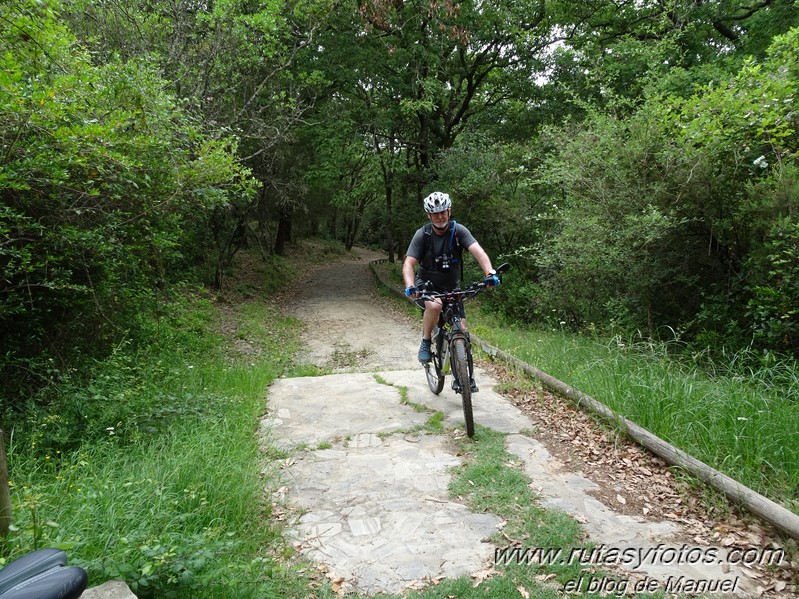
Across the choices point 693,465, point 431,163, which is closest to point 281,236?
point 431,163

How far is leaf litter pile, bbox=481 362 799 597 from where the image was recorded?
2843 millimetres

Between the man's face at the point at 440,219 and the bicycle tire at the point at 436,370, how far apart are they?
4.02 ft

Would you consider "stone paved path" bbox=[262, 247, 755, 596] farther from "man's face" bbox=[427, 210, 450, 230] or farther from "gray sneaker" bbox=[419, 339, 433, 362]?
"man's face" bbox=[427, 210, 450, 230]

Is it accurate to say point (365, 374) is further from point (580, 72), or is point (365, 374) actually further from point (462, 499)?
point (580, 72)

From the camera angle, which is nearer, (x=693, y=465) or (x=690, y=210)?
(x=693, y=465)

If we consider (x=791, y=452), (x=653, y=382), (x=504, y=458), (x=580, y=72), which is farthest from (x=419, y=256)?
(x=580, y=72)

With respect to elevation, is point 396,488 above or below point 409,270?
below

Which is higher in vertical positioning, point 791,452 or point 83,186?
point 83,186

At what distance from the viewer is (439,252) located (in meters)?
5.41

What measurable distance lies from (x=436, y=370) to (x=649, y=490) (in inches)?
103

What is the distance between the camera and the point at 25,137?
421cm

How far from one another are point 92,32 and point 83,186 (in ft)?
22.3

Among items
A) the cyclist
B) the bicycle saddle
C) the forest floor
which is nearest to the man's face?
the cyclist

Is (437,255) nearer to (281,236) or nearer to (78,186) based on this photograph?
(78,186)
